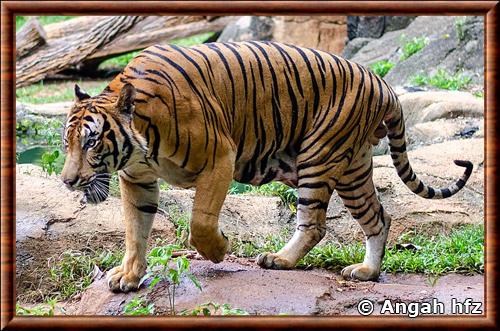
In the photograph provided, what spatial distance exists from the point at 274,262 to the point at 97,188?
148 centimetres

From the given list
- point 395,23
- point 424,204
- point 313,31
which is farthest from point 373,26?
point 424,204

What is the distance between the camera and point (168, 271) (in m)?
5.30

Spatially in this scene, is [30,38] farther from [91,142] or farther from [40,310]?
[91,142]

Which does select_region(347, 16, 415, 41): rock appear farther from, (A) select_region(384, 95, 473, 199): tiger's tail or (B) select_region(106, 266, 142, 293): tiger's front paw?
(B) select_region(106, 266, 142, 293): tiger's front paw

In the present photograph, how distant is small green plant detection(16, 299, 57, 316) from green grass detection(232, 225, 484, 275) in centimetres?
154

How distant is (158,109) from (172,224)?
2.19m

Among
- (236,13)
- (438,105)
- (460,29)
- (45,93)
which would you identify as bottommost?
(438,105)

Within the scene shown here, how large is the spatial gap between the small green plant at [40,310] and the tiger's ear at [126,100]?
1282 mm

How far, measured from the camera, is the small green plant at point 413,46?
13359 mm

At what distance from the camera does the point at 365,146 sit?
5.98m

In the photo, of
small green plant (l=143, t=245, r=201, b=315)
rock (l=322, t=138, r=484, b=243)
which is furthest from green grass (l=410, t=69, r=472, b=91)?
small green plant (l=143, t=245, r=201, b=315)

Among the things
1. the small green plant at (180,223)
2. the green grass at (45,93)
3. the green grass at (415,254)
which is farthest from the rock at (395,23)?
the small green plant at (180,223)

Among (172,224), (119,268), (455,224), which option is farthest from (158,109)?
(455,224)

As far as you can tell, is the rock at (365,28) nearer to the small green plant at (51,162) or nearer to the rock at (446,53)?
the rock at (446,53)
